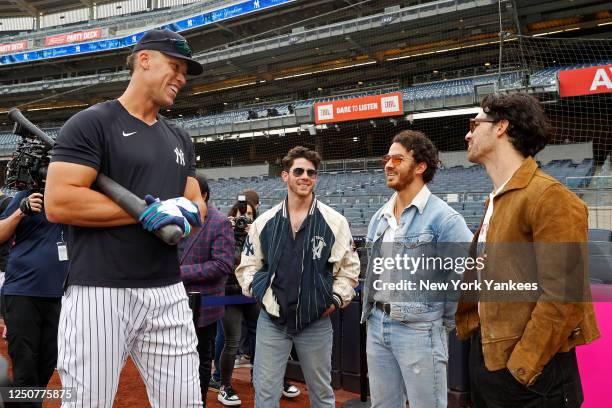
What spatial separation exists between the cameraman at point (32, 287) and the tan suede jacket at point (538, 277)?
249cm

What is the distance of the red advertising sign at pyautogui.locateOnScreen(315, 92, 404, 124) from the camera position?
2236cm

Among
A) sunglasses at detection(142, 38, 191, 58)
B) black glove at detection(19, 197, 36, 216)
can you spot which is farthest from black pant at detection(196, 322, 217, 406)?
sunglasses at detection(142, 38, 191, 58)

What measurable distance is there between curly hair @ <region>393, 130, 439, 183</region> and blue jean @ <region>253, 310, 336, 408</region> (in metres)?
1.06

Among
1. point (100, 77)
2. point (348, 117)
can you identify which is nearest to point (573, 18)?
point (348, 117)

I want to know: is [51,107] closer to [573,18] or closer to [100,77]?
[100,77]

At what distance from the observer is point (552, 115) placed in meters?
20.0

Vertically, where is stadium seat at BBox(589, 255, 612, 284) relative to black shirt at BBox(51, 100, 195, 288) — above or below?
below

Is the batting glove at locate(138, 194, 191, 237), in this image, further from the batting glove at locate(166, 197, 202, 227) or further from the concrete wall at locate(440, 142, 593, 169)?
the concrete wall at locate(440, 142, 593, 169)

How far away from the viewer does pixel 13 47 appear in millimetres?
37094

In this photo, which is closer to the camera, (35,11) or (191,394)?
(191,394)

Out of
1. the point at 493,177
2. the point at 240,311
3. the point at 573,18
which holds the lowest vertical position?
the point at 240,311

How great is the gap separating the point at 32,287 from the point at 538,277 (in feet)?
9.62

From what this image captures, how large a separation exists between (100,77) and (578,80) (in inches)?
1156

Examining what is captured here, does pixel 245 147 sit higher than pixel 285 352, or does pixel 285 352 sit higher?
pixel 245 147
